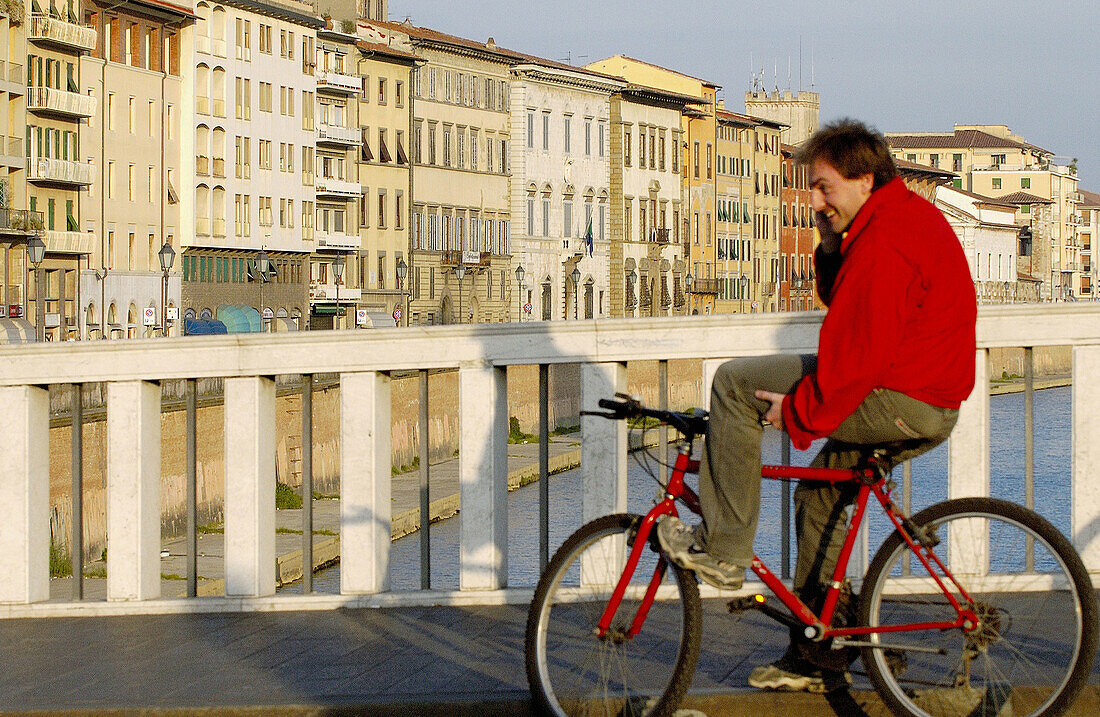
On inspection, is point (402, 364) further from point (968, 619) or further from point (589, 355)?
point (968, 619)

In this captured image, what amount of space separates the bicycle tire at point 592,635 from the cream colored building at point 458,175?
69686 millimetres

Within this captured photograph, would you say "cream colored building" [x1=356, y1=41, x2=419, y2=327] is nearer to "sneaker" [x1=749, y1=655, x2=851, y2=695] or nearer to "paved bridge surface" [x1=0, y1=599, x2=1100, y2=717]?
"paved bridge surface" [x1=0, y1=599, x2=1100, y2=717]

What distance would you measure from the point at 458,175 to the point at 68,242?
91.6 feet

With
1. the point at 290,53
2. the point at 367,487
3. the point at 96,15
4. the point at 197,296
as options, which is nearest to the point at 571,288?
the point at 290,53

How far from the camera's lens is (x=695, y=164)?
96.3 metres

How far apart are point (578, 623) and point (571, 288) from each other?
80335mm

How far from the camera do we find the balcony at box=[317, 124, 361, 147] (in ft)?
231

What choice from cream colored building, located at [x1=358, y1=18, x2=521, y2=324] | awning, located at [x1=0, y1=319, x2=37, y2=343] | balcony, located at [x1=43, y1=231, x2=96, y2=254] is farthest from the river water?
cream colored building, located at [x1=358, y1=18, x2=521, y2=324]

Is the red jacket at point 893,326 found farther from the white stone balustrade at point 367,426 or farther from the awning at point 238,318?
the awning at point 238,318

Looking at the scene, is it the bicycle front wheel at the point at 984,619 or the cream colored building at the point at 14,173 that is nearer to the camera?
the bicycle front wheel at the point at 984,619

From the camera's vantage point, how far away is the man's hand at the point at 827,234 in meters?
4.38

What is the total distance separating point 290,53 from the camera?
69125 mm

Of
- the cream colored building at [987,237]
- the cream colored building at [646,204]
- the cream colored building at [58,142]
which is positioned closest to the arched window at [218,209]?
the cream colored building at [58,142]

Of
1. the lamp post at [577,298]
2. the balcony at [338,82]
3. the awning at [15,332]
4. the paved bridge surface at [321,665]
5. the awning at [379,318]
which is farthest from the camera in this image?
the lamp post at [577,298]
